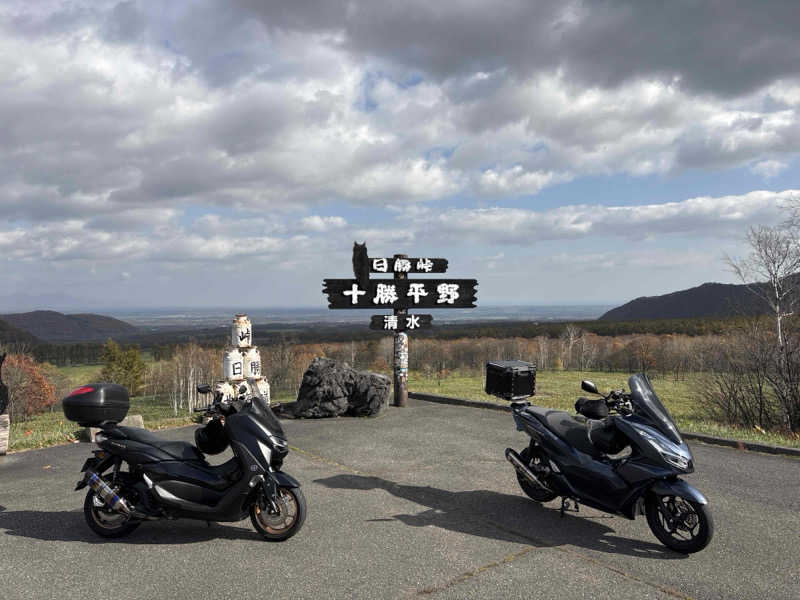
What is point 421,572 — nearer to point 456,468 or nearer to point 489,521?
point 489,521

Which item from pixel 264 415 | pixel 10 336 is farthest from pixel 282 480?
pixel 10 336

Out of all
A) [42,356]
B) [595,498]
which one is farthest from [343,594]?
[42,356]

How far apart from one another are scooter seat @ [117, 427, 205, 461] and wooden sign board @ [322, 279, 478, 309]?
735 centimetres

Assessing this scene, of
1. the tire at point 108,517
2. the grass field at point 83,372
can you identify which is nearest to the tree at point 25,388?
the grass field at point 83,372

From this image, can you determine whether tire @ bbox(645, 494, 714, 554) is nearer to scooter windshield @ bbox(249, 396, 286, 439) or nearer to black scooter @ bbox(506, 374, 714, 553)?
black scooter @ bbox(506, 374, 714, 553)

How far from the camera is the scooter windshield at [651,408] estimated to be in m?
4.83

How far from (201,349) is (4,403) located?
88.5 m

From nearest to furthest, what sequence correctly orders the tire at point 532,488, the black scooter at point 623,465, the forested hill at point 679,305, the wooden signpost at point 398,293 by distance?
the black scooter at point 623,465 → the tire at point 532,488 → the wooden signpost at point 398,293 → the forested hill at point 679,305

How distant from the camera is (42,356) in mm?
104438

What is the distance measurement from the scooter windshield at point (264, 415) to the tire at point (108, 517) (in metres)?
1.31

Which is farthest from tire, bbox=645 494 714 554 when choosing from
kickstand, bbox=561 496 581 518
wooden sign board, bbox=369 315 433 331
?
wooden sign board, bbox=369 315 433 331

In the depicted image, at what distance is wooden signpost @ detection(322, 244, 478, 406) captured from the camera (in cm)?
1236

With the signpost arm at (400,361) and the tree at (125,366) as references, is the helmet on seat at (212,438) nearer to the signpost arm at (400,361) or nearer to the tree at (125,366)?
the signpost arm at (400,361)

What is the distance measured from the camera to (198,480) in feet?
16.1
